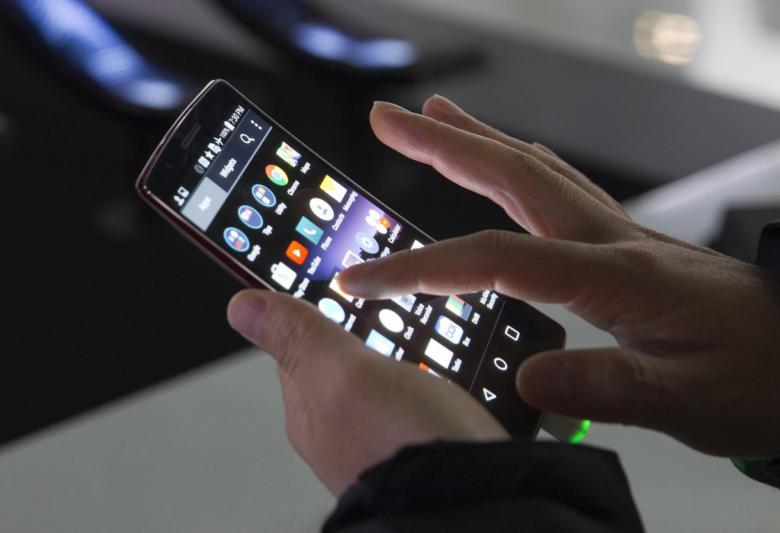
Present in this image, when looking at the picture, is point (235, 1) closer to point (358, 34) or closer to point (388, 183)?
point (358, 34)

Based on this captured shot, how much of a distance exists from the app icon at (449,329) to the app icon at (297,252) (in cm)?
11

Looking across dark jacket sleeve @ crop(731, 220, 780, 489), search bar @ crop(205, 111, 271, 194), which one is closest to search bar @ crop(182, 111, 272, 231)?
search bar @ crop(205, 111, 271, 194)

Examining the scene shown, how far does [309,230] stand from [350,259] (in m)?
0.04

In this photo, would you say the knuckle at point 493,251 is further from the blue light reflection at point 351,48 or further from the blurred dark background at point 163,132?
the blue light reflection at point 351,48

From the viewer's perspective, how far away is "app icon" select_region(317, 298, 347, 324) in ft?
1.91

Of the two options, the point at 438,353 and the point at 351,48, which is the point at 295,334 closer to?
the point at 438,353

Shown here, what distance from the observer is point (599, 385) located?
468 mm

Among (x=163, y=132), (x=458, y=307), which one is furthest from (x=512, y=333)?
(x=163, y=132)

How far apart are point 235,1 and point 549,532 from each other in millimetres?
1723

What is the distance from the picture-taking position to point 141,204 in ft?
5.61

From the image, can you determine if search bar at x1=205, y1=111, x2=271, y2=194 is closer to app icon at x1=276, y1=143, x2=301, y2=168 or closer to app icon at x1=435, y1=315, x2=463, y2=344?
app icon at x1=276, y1=143, x2=301, y2=168

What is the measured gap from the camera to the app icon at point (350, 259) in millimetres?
622

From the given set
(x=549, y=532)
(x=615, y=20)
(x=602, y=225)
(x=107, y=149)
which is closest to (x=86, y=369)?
(x=107, y=149)

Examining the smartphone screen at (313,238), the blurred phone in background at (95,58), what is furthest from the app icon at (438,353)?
the blurred phone in background at (95,58)
